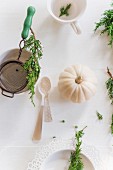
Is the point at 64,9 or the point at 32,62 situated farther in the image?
the point at 64,9

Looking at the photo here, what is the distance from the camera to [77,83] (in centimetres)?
128

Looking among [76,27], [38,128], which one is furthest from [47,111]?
[76,27]

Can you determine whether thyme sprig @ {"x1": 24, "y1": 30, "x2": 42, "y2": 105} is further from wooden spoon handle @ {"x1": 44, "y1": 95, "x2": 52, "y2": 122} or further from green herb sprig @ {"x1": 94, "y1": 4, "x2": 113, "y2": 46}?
green herb sprig @ {"x1": 94, "y1": 4, "x2": 113, "y2": 46}

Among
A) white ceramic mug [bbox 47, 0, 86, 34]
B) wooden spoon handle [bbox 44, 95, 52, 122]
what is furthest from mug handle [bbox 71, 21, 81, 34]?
wooden spoon handle [bbox 44, 95, 52, 122]

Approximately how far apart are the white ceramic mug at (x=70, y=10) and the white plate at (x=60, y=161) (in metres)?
0.38

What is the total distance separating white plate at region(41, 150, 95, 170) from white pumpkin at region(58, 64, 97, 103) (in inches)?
6.8

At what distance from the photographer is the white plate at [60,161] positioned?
131 cm

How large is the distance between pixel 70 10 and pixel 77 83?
25cm

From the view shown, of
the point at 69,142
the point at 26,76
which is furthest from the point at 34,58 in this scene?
the point at 69,142

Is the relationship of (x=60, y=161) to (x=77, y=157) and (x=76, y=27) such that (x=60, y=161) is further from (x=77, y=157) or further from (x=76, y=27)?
(x=76, y=27)

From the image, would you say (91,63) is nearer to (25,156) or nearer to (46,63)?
(46,63)

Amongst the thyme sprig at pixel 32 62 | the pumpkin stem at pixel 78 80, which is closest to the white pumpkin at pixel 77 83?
the pumpkin stem at pixel 78 80

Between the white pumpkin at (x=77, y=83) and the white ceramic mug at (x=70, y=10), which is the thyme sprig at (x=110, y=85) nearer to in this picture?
the white pumpkin at (x=77, y=83)

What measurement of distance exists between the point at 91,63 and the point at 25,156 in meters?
0.36
